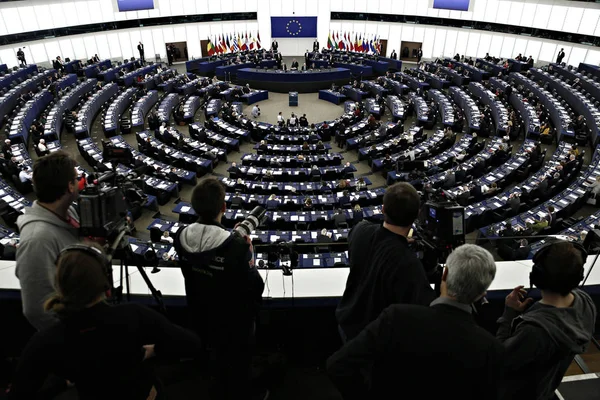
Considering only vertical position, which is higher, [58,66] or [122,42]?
[122,42]

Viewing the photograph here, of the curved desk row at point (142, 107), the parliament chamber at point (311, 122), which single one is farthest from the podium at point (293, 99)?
the curved desk row at point (142, 107)

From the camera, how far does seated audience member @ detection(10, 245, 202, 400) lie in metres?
2.39

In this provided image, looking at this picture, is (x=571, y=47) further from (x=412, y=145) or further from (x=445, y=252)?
(x=445, y=252)

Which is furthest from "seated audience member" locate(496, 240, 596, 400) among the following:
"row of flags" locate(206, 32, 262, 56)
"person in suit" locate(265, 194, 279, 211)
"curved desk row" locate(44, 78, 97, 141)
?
"row of flags" locate(206, 32, 262, 56)

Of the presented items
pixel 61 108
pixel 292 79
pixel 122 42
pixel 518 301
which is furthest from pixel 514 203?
pixel 122 42

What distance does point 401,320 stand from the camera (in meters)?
2.40

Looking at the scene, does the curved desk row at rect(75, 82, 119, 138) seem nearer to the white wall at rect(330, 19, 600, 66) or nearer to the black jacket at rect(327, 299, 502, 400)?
the black jacket at rect(327, 299, 502, 400)

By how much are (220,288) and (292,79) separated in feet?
103

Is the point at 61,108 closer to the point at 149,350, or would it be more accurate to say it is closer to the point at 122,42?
the point at 122,42

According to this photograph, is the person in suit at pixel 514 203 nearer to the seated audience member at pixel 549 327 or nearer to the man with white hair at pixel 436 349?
the seated audience member at pixel 549 327

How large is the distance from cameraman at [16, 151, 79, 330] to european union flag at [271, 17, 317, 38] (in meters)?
42.7

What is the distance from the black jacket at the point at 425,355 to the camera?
2303 mm

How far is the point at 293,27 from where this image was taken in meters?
42.1

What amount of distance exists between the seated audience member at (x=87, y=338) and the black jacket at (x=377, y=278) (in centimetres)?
157
